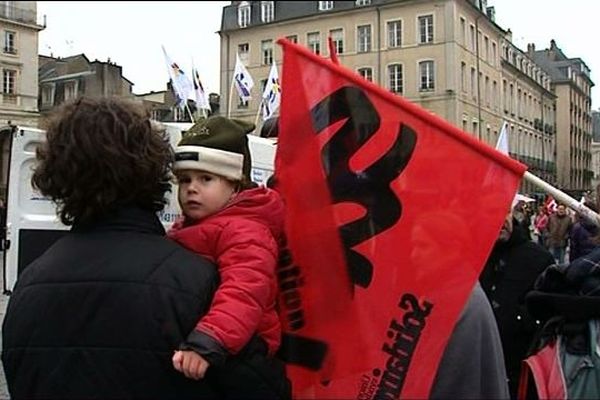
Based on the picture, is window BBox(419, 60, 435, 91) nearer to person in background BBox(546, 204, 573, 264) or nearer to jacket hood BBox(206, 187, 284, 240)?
jacket hood BBox(206, 187, 284, 240)

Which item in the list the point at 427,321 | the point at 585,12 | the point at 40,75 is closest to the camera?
the point at 427,321

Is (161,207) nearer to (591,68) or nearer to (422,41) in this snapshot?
(591,68)

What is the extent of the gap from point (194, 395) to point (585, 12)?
1.89 meters

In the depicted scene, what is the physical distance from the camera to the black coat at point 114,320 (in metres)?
1.59

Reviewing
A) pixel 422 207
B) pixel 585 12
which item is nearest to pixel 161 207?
pixel 422 207

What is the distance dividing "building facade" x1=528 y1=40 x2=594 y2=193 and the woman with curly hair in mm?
1789

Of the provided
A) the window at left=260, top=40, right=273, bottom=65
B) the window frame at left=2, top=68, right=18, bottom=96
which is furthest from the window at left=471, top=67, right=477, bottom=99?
the window frame at left=2, top=68, right=18, bottom=96

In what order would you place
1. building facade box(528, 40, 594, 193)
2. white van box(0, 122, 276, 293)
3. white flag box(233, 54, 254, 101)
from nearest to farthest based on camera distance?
building facade box(528, 40, 594, 193), white van box(0, 122, 276, 293), white flag box(233, 54, 254, 101)

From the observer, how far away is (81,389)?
160 cm

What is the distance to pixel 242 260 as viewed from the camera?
68.9 inches

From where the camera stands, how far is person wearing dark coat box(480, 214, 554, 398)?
332 cm

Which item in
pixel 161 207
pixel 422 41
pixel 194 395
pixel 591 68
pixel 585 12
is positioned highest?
pixel 422 41

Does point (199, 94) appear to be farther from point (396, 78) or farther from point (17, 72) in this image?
point (396, 78)

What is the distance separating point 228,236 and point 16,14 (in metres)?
4.64
